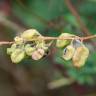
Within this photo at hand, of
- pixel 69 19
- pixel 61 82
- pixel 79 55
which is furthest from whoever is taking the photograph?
pixel 61 82

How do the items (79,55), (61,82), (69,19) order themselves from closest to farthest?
(79,55) < (69,19) < (61,82)

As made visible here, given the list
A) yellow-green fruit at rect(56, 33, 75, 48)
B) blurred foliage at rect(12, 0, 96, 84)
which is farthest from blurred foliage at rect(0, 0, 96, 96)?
yellow-green fruit at rect(56, 33, 75, 48)

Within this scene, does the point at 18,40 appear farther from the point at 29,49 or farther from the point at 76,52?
the point at 76,52

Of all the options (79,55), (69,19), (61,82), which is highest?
(69,19)

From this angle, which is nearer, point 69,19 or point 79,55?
point 79,55

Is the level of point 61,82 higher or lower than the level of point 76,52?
lower

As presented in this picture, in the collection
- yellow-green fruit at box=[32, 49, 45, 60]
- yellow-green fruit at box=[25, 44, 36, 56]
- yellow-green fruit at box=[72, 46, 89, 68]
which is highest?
yellow-green fruit at box=[25, 44, 36, 56]

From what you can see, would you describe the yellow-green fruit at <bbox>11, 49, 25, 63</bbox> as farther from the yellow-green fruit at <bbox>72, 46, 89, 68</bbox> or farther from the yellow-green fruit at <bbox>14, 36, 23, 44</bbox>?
the yellow-green fruit at <bbox>72, 46, 89, 68</bbox>

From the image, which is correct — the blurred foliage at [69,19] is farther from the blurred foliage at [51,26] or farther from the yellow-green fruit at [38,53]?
the yellow-green fruit at [38,53]

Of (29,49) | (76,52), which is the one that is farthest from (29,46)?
(76,52)

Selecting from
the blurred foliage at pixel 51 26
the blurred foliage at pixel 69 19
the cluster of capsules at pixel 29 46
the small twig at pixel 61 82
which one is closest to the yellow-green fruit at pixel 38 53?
the cluster of capsules at pixel 29 46
